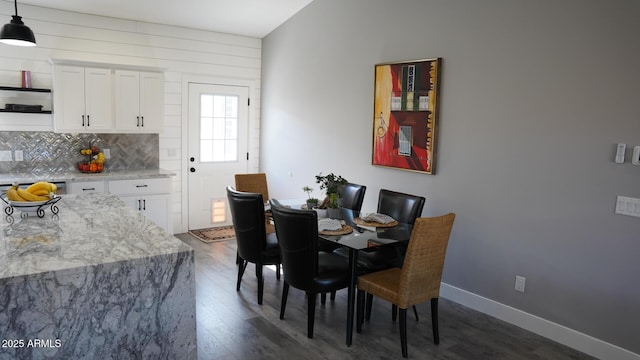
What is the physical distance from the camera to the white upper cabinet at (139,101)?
5.35 metres

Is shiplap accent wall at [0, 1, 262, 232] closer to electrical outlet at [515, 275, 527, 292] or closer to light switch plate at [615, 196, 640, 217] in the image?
electrical outlet at [515, 275, 527, 292]

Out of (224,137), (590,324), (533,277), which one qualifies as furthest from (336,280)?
(224,137)

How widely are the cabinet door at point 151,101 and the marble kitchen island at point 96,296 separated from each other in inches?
135

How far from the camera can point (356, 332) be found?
3492mm

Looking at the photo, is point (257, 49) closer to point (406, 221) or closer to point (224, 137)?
point (224, 137)

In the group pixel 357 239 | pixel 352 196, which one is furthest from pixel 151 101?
pixel 357 239

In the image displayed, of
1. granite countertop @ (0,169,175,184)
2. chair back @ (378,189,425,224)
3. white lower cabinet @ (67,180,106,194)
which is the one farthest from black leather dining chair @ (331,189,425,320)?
white lower cabinet @ (67,180,106,194)

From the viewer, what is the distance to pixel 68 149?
541cm

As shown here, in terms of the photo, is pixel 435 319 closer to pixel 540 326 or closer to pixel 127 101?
pixel 540 326

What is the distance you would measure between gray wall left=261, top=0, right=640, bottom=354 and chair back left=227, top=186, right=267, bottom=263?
61.2 inches

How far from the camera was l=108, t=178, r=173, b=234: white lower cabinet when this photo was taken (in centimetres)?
519

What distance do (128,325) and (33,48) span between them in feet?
14.2

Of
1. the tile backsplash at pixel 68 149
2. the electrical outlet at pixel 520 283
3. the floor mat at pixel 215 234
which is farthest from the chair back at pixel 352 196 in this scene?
the tile backsplash at pixel 68 149

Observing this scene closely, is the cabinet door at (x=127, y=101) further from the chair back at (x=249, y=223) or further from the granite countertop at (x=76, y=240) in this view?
the granite countertop at (x=76, y=240)
